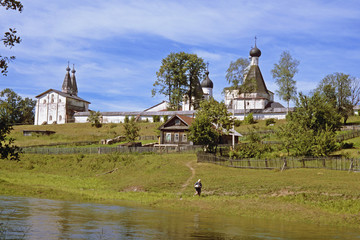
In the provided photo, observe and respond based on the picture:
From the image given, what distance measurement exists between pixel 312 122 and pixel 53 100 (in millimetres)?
75226

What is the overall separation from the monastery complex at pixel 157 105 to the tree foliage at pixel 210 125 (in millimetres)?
31287

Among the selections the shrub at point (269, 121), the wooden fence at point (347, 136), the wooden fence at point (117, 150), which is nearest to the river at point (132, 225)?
the wooden fence at point (117, 150)

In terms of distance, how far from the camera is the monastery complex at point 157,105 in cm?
8625

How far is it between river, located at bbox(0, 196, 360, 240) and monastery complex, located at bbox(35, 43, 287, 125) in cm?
6073

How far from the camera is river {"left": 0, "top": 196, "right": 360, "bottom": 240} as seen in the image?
15.3m

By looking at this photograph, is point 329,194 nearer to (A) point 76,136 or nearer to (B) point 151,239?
(B) point 151,239

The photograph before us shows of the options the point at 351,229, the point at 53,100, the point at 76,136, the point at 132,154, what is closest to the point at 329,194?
the point at 351,229

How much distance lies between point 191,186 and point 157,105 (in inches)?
2859

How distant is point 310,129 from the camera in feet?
150

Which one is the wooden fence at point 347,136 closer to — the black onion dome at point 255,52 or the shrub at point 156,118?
the shrub at point 156,118

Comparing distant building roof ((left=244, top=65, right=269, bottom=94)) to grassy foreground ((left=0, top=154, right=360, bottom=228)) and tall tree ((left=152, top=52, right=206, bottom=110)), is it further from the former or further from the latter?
grassy foreground ((left=0, top=154, right=360, bottom=228))

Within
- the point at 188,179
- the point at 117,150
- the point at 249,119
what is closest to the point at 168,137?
the point at 117,150

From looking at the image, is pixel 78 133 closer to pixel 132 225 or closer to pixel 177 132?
pixel 177 132

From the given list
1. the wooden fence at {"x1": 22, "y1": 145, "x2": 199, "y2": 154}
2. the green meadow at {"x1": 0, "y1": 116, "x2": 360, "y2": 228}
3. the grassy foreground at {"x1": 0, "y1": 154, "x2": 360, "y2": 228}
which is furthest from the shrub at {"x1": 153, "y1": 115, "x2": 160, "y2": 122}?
the grassy foreground at {"x1": 0, "y1": 154, "x2": 360, "y2": 228}
